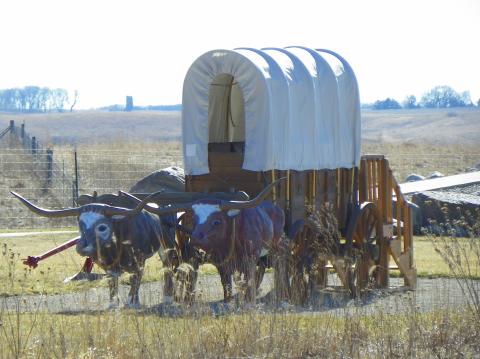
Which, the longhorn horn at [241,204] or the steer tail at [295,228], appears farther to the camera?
the steer tail at [295,228]

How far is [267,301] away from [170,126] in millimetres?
110919

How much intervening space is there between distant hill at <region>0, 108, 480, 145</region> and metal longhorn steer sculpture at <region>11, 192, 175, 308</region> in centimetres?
8916

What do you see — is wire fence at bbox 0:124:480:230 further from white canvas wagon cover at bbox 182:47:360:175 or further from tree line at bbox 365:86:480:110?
tree line at bbox 365:86:480:110

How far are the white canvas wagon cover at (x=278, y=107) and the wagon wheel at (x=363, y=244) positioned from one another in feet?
2.63

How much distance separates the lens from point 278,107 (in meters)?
14.6

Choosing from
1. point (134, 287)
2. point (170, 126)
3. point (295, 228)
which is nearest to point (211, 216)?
point (134, 287)

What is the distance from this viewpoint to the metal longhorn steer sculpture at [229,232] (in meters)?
13.3

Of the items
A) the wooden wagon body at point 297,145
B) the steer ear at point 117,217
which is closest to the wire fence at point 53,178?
the wooden wagon body at point 297,145

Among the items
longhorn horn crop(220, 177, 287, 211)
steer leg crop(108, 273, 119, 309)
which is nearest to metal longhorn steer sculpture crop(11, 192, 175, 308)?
longhorn horn crop(220, 177, 287, 211)

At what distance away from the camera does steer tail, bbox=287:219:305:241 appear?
14516 millimetres

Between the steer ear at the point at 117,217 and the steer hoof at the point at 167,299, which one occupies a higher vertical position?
the steer ear at the point at 117,217

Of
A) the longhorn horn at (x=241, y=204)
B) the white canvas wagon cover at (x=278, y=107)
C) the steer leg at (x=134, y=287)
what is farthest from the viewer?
the white canvas wagon cover at (x=278, y=107)

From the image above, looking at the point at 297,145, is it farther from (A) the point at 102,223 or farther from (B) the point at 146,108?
(B) the point at 146,108

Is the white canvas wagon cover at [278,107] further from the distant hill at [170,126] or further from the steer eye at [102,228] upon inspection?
the distant hill at [170,126]
